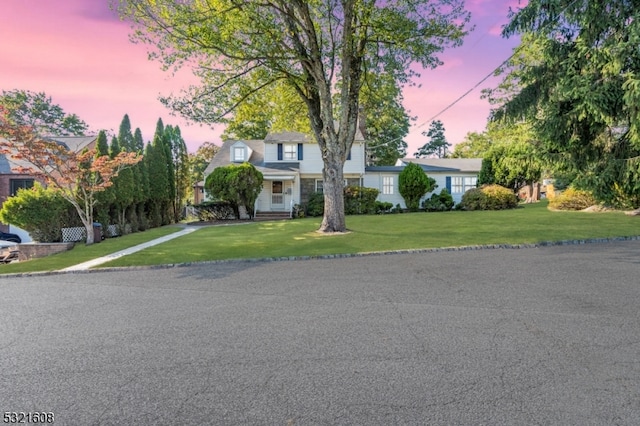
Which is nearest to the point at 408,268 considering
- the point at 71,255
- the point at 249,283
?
the point at 249,283

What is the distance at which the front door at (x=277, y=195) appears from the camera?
84.5 ft

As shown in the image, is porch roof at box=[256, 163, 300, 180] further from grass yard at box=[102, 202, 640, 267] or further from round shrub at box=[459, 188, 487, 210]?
round shrub at box=[459, 188, 487, 210]

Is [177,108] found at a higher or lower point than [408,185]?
higher

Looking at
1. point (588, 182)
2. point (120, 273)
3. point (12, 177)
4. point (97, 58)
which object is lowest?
point (120, 273)

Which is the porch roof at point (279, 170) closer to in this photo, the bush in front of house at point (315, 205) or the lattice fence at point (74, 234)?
the bush in front of house at point (315, 205)

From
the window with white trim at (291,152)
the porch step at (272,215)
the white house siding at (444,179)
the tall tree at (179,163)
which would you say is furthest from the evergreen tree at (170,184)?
the white house siding at (444,179)

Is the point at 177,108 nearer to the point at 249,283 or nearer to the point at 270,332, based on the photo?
the point at 249,283

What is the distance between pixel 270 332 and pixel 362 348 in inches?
45.2

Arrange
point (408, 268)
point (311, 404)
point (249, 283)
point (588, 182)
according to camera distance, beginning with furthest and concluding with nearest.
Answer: point (588, 182) < point (408, 268) < point (249, 283) < point (311, 404)

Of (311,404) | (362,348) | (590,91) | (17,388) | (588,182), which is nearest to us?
(311,404)

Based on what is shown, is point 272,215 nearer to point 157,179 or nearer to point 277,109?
point 157,179

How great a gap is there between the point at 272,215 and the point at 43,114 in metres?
35.1

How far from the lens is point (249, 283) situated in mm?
6793

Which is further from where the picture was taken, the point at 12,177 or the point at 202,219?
the point at 202,219
